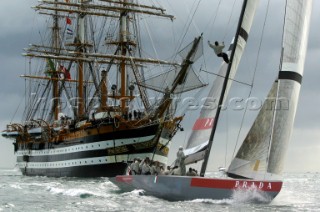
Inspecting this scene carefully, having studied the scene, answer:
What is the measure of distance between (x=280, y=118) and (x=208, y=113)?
2.68m

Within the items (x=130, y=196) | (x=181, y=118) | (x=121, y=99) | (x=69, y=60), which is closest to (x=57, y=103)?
(x=69, y=60)

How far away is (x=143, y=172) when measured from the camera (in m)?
23.6

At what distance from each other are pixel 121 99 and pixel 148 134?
589cm

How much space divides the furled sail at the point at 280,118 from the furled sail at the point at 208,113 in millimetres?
1332

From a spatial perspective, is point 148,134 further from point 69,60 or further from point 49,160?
point 69,60

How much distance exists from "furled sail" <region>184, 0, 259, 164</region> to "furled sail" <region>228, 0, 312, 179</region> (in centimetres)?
133

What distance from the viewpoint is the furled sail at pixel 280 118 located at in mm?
21547

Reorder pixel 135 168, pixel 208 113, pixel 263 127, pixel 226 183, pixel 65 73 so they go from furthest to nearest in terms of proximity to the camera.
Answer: pixel 65 73 < pixel 135 168 < pixel 208 113 < pixel 263 127 < pixel 226 183

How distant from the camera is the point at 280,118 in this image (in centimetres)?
2169

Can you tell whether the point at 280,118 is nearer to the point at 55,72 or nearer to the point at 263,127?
the point at 263,127

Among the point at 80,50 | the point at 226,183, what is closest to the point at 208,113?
the point at 226,183

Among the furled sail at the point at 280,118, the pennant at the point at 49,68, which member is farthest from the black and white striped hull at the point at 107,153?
the furled sail at the point at 280,118

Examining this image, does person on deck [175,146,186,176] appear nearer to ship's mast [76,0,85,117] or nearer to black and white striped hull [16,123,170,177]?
black and white striped hull [16,123,170,177]

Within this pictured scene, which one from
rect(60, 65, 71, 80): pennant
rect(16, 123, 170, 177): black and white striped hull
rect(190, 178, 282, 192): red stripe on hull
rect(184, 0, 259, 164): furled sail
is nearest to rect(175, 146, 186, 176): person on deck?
rect(184, 0, 259, 164): furled sail
